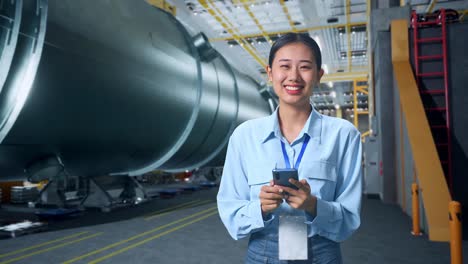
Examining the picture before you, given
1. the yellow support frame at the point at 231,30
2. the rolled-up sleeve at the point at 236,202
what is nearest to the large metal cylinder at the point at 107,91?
the rolled-up sleeve at the point at 236,202

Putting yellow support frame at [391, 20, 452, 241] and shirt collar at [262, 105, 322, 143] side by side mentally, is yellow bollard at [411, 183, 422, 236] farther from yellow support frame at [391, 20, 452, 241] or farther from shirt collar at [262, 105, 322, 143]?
shirt collar at [262, 105, 322, 143]

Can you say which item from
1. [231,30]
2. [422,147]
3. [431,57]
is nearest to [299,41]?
[422,147]

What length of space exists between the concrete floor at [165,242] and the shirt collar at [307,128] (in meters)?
2.80

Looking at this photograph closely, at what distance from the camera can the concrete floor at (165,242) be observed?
4.04 m

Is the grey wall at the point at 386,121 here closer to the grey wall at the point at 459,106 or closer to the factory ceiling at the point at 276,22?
the grey wall at the point at 459,106

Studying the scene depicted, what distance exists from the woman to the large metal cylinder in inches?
130

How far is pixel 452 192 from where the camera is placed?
6941mm

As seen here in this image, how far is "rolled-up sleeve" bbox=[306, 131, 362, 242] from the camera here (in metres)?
1.29

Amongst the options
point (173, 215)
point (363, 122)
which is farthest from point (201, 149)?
point (363, 122)

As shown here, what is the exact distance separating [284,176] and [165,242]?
387 cm

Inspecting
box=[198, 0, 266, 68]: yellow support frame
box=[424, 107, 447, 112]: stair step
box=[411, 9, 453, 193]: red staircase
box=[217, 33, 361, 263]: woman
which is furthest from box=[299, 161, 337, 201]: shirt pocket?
box=[198, 0, 266, 68]: yellow support frame

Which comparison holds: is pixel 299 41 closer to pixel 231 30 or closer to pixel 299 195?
pixel 299 195

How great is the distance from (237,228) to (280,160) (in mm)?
293

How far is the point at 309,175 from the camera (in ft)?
4.41
